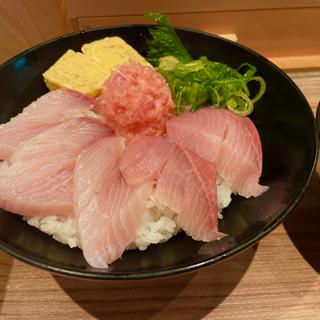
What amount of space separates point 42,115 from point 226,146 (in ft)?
2.08

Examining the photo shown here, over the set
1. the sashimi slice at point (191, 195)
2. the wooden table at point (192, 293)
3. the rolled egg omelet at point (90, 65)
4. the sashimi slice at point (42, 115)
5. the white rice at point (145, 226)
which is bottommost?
the wooden table at point (192, 293)

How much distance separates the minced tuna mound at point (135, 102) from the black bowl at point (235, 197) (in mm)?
372

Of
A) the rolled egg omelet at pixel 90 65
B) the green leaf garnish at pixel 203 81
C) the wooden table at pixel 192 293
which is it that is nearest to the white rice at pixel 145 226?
the wooden table at pixel 192 293

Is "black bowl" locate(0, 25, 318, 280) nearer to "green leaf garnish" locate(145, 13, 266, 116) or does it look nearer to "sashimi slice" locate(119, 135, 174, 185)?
"green leaf garnish" locate(145, 13, 266, 116)

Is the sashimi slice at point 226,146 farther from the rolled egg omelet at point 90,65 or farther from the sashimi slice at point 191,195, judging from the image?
the rolled egg omelet at point 90,65

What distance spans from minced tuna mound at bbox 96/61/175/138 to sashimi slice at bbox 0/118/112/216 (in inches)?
2.8

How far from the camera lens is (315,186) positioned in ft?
5.46

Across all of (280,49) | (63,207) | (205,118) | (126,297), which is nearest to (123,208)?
(63,207)

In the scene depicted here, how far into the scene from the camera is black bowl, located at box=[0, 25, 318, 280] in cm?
113

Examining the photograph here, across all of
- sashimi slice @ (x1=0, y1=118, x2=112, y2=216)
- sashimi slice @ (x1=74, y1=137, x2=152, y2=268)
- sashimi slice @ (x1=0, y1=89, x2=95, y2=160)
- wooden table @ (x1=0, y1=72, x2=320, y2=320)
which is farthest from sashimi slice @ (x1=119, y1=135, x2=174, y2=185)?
wooden table @ (x1=0, y1=72, x2=320, y2=320)

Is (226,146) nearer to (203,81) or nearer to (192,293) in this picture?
(203,81)

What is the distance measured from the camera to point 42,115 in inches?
58.1

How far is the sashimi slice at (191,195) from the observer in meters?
1.22

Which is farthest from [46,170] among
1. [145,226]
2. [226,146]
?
[226,146]
